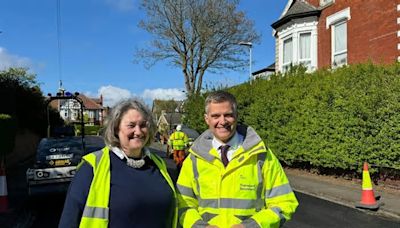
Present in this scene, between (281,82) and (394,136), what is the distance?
261 inches

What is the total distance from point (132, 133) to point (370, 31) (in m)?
17.5

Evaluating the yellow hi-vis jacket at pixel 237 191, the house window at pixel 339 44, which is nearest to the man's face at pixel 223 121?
the yellow hi-vis jacket at pixel 237 191

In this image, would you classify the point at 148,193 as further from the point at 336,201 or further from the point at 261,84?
the point at 261,84

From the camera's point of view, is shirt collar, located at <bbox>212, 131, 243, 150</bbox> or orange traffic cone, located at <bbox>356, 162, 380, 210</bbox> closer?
shirt collar, located at <bbox>212, 131, 243, 150</bbox>

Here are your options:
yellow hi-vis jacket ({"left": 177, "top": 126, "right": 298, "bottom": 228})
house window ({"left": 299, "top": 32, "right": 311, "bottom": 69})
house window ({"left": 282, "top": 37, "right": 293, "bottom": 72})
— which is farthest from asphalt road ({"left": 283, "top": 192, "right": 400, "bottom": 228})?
house window ({"left": 282, "top": 37, "right": 293, "bottom": 72})

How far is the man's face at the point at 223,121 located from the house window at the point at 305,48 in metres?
19.8

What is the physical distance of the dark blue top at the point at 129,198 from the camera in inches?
95.0

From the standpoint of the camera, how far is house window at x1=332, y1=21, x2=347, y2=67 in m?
19.8

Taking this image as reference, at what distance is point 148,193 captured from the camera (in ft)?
8.43

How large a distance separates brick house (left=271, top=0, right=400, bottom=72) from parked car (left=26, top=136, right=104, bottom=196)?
11.7 meters

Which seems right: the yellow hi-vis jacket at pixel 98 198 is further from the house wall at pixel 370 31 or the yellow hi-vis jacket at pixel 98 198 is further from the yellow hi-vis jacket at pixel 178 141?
the house wall at pixel 370 31

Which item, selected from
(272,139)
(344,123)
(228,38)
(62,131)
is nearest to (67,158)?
(62,131)

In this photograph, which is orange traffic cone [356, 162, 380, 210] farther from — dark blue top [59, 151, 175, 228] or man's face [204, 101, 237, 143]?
dark blue top [59, 151, 175, 228]

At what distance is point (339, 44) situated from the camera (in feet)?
66.4
